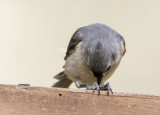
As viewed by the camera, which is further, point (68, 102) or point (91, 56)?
point (91, 56)

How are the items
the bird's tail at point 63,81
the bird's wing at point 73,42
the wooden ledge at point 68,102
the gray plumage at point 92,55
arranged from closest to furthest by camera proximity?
the wooden ledge at point 68,102, the gray plumage at point 92,55, the bird's wing at point 73,42, the bird's tail at point 63,81

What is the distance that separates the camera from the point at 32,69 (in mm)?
4727

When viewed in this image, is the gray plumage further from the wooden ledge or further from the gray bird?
the wooden ledge

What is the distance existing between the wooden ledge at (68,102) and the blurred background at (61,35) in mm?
1552

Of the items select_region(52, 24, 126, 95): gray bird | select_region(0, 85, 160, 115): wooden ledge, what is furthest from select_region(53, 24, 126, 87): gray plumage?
select_region(0, 85, 160, 115): wooden ledge

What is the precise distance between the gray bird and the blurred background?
0.22m

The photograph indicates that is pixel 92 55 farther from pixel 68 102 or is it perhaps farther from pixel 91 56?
pixel 68 102

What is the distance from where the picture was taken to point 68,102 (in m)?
2.95

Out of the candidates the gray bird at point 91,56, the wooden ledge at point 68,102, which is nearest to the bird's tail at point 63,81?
the gray bird at point 91,56

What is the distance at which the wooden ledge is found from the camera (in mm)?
2879

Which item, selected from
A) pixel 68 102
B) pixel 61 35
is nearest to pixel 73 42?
pixel 61 35

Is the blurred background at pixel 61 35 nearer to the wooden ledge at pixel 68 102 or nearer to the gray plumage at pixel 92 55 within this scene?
the gray plumage at pixel 92 55

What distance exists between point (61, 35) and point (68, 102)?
1.97 metres

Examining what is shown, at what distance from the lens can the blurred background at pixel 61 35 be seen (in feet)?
15.4
